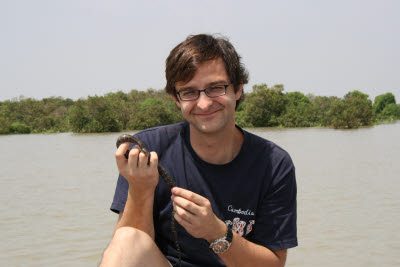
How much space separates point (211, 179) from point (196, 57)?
2.17 ft

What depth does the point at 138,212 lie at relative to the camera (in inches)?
84.7

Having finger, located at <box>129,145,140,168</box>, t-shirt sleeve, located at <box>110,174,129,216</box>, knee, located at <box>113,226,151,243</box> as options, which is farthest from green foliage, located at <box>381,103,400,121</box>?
finger, located at <box>129,145,140,168</box>

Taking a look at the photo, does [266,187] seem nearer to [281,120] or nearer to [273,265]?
[273,265]

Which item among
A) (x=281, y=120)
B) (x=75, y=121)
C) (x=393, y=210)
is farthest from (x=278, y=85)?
(x=393, y=210)

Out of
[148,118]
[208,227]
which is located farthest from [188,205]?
[148,118]

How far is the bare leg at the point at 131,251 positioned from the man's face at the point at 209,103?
65cm

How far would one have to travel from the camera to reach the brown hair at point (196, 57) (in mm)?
2158

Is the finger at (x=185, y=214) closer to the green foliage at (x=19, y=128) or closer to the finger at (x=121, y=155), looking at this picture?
the finger at (x=121, y=155)

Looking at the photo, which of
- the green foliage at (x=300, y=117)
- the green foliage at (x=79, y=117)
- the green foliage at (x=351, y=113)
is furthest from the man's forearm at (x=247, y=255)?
the green foliage at (x=300, y=117)

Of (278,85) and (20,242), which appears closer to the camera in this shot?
(20,242)

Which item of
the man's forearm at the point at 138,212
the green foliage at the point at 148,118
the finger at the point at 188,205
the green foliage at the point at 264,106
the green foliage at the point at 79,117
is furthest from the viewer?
the green foliage at the point at 264,106

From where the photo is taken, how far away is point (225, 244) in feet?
6.30

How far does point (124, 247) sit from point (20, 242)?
4.17 m

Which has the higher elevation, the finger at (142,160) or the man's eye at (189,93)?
the man's eye at (189,93)
